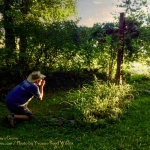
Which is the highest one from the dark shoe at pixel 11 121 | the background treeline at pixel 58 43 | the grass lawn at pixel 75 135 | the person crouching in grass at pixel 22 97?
the background treeline at pixel 58 43

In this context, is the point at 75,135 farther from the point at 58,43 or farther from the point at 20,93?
the point at 58,43

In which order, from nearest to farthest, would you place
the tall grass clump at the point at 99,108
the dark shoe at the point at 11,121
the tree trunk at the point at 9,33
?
the dark shoe at the point at 11,121
the tall grass clump at the point at 99,108
the tree trunk at the point at 9,33

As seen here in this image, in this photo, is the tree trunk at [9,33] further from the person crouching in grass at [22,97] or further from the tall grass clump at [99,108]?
the person crouching in grass at [22,97]

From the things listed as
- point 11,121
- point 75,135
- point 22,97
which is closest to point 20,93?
point 22,97

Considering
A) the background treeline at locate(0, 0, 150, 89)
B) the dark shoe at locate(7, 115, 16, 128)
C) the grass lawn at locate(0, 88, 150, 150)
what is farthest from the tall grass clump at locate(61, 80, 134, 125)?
the background treeline at locate(0, 0, 150, 89)

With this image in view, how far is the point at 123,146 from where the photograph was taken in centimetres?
567

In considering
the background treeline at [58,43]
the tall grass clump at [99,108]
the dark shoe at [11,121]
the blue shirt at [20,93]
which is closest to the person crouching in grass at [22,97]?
the blue shirt at [20,93]

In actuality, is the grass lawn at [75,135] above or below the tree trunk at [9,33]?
below

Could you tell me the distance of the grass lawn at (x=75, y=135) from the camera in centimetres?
575

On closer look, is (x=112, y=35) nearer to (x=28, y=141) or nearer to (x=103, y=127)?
(x=103, y=127)

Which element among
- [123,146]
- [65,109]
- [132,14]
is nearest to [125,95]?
[65,109]

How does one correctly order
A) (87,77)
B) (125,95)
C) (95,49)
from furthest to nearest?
(87,77) < (95,49) < (125,95)

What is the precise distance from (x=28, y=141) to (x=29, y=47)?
6.00m

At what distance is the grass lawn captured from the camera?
5.75 m
